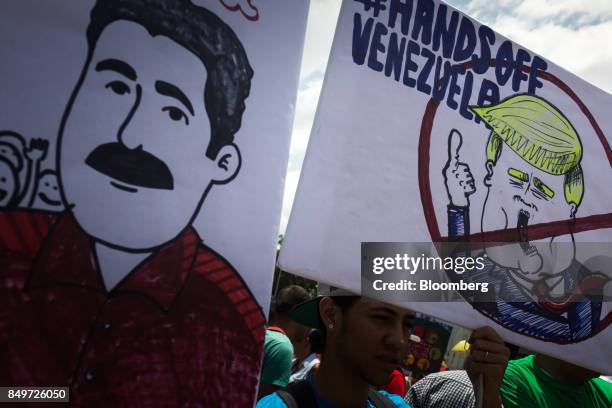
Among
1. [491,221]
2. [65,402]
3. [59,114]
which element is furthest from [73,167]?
[491,221]

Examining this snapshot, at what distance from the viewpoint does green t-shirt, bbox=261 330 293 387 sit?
8.83ft

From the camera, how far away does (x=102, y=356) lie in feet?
3.58

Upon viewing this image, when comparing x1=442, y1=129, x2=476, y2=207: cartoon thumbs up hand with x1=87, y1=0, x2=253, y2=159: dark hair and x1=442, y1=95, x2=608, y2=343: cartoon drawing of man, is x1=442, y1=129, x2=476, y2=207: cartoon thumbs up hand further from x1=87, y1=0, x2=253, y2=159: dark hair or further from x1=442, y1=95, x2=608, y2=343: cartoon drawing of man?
x1=87, y1=0, x2=253, y2=159: dark hair

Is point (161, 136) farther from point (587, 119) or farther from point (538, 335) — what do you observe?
point (587, 119)

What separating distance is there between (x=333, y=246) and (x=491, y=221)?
671 mm

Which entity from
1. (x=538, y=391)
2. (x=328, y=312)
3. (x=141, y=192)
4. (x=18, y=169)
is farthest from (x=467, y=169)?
(x=18, y=169)

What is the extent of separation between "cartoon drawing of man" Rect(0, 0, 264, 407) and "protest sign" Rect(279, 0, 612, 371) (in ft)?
0.89

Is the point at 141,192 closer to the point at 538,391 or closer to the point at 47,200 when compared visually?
the point at 47,200

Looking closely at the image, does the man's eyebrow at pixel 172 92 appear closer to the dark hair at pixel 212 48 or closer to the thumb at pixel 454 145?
the dark hair at pixel 212 48

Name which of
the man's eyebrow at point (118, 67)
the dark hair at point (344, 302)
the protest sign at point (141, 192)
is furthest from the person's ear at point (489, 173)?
the man's eyebrow at point (118, 67)

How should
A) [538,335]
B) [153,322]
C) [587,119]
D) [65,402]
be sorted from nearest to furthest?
[65,402] < [153,322] < [538,335] < [587,119]

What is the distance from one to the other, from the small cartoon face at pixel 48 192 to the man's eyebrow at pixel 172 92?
0.35m

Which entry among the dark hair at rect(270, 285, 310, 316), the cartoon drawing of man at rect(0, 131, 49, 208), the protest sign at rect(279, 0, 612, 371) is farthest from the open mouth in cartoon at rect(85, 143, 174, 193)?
the dark hair at rect(270, 285, 310, 316)

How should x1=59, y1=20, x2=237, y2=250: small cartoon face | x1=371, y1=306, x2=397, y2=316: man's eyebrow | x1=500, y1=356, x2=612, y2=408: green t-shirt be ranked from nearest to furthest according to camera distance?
1. x1=59, y1=20, x2=237, y2=250: small cartoon face
2. x1=371, y1=306, x2=397, y2=316: man's eyebrow
3. x1=500, y1=356, x2=612, y2=408: green t-shirt
